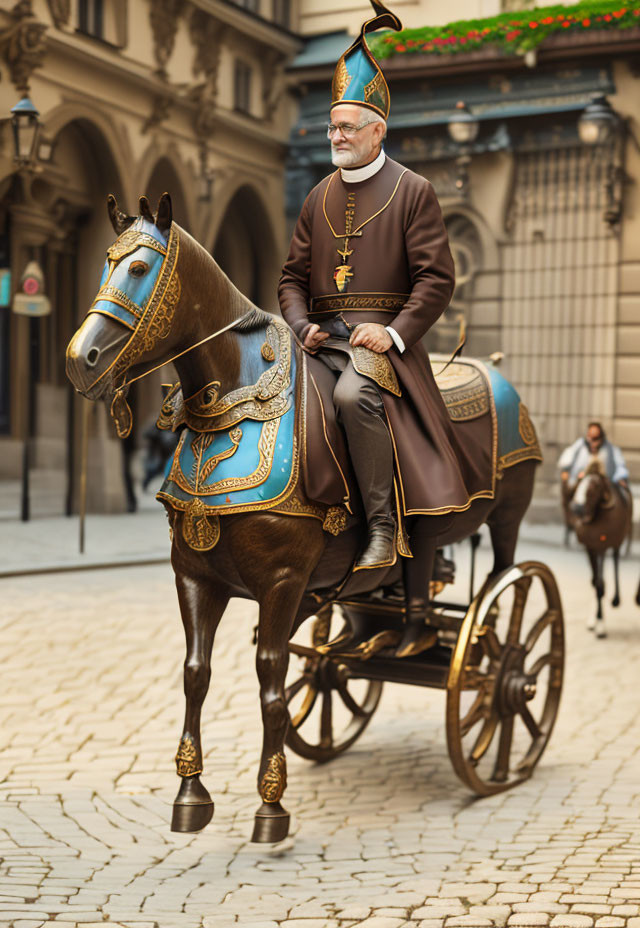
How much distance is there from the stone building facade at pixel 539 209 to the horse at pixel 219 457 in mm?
13885

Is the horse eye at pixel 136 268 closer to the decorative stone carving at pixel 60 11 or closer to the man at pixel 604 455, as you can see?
the man at pixel 604 455

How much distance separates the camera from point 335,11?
20656 millimetres

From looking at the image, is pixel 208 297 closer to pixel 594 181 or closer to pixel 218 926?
pixel 218 926

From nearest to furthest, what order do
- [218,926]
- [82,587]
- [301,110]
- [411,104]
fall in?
[218,926], [82,587], [411,104], [301,110]

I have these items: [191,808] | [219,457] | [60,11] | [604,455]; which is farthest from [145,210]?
[60,11]

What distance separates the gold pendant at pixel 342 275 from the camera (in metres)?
5.66

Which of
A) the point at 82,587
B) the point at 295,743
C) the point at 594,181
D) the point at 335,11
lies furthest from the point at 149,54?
the point at 295,743

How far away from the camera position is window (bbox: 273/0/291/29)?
21.4 m

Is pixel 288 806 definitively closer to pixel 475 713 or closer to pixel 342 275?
pixel 475 713

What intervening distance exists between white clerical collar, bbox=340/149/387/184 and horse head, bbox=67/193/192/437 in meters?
0.99

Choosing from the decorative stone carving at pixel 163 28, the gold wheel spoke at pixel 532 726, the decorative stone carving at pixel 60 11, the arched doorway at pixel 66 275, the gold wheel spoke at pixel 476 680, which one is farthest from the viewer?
the decorative stone carving at pixel 163 28

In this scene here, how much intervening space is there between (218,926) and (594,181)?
1663cm

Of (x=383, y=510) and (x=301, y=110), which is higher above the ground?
(x=301, y=110)

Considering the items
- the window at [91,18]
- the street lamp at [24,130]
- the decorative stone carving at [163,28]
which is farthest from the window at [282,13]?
the street lamp at [24,130]
